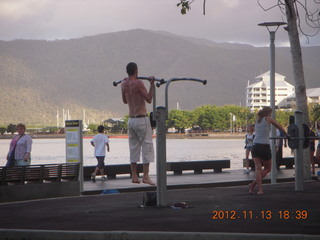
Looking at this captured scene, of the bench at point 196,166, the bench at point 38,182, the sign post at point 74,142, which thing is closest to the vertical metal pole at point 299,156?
the bench at point 38,182

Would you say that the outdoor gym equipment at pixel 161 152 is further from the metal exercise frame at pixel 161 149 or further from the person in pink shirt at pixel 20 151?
the person in pink shirt at pixel 20 151

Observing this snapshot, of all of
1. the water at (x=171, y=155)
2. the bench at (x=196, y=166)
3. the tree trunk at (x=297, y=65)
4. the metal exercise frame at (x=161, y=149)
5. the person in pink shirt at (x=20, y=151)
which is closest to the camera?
the metal exercise frame at (x=161, y=149)

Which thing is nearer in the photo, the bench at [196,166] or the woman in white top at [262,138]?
the woman in white top at [262,138]

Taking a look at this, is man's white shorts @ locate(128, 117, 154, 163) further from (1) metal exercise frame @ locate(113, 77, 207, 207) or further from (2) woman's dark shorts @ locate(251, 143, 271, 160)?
(2) woman's dark shorts @ locate(251, 143, 271, 160)

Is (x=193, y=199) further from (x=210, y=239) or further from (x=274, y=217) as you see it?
(x=210, y=239)

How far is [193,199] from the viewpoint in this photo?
13.2 m

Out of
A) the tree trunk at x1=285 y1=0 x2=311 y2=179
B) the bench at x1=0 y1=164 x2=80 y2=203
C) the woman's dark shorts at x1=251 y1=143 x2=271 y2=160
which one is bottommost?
the bench at x1=0 y1=164 x2=80 y2=203

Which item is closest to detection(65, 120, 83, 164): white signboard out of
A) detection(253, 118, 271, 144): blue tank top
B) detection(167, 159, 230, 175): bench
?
detection(253, 118, 271, 144): blue tank top

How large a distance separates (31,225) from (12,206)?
3721mm

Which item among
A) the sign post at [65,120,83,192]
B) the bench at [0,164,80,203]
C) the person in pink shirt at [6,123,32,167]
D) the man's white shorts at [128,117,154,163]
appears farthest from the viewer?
the sign post at [65,120,83,192]

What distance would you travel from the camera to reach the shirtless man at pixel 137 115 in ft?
35.6

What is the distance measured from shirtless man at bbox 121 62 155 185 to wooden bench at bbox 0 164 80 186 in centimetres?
543

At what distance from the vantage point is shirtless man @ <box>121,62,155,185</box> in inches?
427

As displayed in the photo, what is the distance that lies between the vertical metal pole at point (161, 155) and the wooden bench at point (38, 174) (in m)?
5.29
